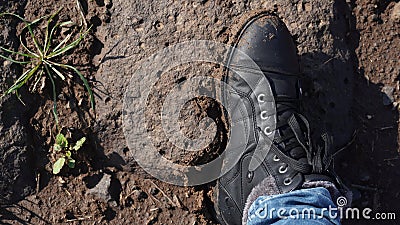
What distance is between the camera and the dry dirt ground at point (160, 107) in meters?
2.65

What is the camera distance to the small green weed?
2.64m

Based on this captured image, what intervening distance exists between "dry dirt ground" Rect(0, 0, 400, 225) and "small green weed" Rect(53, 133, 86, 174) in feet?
0.16

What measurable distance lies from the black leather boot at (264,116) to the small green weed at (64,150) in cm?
68

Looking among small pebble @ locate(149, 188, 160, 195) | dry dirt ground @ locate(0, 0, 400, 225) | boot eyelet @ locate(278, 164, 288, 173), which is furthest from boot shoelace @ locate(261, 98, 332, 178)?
small pebble @ locate(149, 188, 160, 195)

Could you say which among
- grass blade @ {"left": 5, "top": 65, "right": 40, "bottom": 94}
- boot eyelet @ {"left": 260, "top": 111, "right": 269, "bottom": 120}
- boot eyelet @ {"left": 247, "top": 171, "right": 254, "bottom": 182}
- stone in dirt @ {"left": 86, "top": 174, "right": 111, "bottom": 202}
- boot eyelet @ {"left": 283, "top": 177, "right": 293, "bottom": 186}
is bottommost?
boot eyelet @ {"left": 283, "top": 177, "right": 293, "bottom": 186}

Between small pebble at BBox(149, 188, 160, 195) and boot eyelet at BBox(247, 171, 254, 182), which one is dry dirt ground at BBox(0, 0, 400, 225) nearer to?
small pebble at BBox(149, 188, 160, 195)

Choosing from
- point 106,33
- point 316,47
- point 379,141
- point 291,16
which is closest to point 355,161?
point 379,141

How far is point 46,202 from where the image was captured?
2727 millimetres

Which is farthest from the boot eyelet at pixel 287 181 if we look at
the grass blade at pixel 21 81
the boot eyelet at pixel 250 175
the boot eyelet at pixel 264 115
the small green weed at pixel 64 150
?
the grass blade at pixel 21 81

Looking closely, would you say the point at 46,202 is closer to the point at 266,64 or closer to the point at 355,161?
the point at 266,64

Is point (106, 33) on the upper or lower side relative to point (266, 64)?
upper

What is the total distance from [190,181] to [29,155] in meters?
0.77

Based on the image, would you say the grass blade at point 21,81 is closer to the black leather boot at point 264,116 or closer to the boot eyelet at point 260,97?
the black leather boot at point 264,116

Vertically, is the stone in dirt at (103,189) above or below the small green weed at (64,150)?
below
